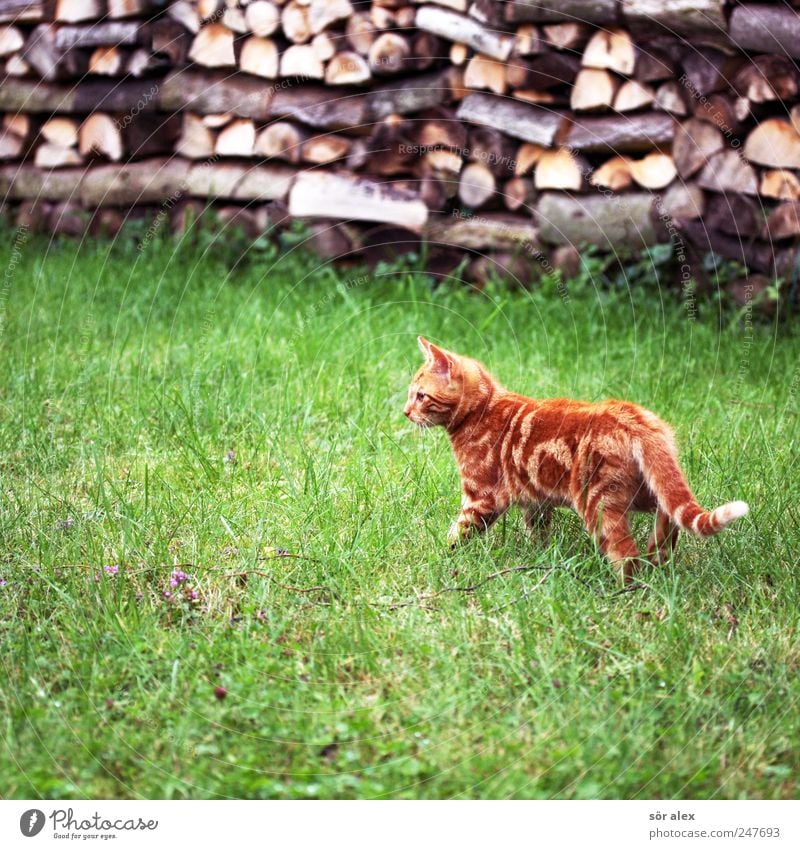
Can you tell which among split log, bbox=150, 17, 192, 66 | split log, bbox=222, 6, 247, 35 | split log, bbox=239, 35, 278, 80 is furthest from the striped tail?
split log, bbox=150, 17, 192, 66

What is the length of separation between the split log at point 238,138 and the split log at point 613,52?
1.85 metres

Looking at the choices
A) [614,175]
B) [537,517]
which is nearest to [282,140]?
[614,175]

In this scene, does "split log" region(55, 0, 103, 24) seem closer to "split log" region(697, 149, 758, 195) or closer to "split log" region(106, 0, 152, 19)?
"split log" region(106, 0, 152, 19)

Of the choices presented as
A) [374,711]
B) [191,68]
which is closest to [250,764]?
[374,711]

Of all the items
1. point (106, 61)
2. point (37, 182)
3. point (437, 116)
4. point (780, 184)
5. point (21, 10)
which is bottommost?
point (37, 182)

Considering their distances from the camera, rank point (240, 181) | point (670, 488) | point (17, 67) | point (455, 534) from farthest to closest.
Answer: point (17, 67)
point (240, 181)
point (455, 534)
point (670, 488)

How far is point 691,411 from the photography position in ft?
12.2

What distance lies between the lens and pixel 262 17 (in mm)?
5348

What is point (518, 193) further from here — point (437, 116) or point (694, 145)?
point (694, 145)

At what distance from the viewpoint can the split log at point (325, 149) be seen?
17.8ft

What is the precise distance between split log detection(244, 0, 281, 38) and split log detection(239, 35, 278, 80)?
4cm

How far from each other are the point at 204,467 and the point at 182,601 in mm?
736

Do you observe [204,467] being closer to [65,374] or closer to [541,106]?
[65,374]

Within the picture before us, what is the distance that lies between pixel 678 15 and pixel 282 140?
210 centimetres
